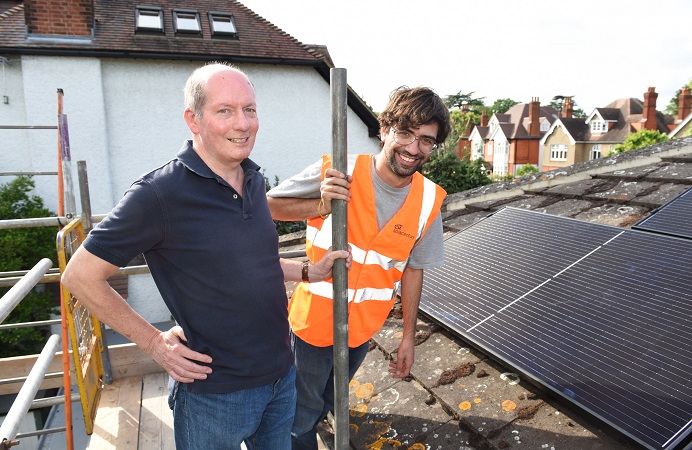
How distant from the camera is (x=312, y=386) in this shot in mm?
2602

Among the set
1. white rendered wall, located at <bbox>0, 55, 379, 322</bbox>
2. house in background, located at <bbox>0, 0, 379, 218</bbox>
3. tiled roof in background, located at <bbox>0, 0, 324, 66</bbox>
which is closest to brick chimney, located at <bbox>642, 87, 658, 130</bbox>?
house in background, located at <bbox>0, 0, 379, 218</bbox>

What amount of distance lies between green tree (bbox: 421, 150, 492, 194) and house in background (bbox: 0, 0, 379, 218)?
135 inches

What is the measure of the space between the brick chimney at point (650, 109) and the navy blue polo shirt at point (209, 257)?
183 ft

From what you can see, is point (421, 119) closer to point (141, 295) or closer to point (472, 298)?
point (472, 298)


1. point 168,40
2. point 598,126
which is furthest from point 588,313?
point 598,126

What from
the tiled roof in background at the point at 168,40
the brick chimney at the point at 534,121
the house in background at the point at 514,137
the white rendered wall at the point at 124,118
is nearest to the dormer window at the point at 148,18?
the tiled roof in background at the point at 168,40

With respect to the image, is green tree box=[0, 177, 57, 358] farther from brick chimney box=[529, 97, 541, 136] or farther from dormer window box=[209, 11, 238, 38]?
brick chimney box=[529, 97, 541, 136]

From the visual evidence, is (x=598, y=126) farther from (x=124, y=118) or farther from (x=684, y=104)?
(x=124, y=118)

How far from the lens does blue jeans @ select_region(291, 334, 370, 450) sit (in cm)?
258

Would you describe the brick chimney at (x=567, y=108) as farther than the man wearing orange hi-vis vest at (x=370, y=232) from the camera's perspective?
Yes

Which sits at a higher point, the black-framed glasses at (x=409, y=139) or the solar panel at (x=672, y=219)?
the black-framed glasses at (x=409, y=139)

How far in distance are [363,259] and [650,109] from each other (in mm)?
55968

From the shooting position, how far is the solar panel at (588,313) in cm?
199

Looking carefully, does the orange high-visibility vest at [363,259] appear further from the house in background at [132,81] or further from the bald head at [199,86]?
the house in background at [132,81]
